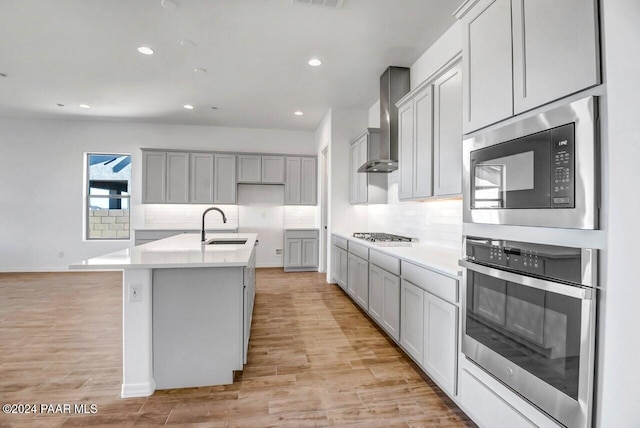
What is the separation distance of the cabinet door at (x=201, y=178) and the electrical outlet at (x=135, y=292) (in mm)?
4353

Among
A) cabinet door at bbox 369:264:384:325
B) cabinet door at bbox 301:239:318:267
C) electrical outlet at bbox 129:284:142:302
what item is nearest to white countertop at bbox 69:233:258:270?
electrical outlet at bbox 129:284:142:302

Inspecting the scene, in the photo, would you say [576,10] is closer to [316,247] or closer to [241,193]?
[316,247]

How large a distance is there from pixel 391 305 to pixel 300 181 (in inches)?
166

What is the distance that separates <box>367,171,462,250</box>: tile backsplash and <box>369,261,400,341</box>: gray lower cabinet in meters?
0.67

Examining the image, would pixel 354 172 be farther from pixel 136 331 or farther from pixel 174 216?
pixel 174 216

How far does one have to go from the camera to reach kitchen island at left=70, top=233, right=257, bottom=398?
2100 millimetres

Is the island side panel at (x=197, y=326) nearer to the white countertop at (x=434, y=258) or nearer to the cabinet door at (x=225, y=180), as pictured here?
the white countertop at (x=434, y=258)

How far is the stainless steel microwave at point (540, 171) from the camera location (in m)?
1.12

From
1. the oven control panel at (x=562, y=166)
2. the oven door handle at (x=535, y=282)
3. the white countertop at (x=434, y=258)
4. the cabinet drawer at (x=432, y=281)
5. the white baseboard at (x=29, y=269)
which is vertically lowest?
the white baseboard at (x=29, y=269)

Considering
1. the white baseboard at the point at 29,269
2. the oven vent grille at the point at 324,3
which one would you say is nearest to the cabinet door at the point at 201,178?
the white baseboard at the point at 29,269

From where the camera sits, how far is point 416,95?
9.62 ft

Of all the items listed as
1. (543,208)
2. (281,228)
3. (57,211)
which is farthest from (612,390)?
(57,211)

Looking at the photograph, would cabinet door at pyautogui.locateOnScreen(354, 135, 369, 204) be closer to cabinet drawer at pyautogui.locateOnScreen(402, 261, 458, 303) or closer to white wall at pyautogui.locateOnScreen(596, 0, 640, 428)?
cabinet drawer at pyautogui.locateOnScreen(402, 261, 458, 303)

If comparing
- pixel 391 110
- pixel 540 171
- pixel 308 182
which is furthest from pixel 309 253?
pixel 540 171
